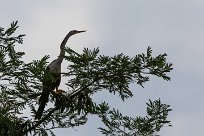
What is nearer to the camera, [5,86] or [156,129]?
[5,86]

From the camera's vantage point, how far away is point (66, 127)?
12.7m

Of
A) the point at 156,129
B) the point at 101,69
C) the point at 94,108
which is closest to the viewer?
the point at 101,69

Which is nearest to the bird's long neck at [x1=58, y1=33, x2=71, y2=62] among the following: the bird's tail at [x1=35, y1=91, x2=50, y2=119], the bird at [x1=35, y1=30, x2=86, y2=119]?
the bird at [x1=35, y1=30, x2=86, y2=119]

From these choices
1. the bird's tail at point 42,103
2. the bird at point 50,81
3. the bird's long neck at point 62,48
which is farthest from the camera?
the bird's long neck at point 62,48

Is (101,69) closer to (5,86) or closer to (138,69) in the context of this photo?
(138,69)

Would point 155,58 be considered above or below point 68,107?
above

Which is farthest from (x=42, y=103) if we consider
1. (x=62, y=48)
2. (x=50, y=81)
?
(x=62, y=48)

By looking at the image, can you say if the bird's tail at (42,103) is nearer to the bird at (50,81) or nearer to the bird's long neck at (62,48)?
the bird at (50,81)

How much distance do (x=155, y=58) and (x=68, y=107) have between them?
6.95ft

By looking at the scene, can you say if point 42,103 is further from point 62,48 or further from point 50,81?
point 62,48

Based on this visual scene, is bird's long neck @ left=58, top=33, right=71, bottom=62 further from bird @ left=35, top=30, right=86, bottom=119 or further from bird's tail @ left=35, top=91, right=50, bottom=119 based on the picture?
bird's tail @ left=35, top=91, right=50, bottom=119

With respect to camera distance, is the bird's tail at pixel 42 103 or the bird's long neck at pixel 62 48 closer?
the bird's tail at pixel 42 103

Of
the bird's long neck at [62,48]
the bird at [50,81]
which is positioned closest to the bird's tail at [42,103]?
the bird at [50,81]

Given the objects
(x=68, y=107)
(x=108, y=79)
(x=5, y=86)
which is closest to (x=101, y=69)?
(x=108, y=79)
